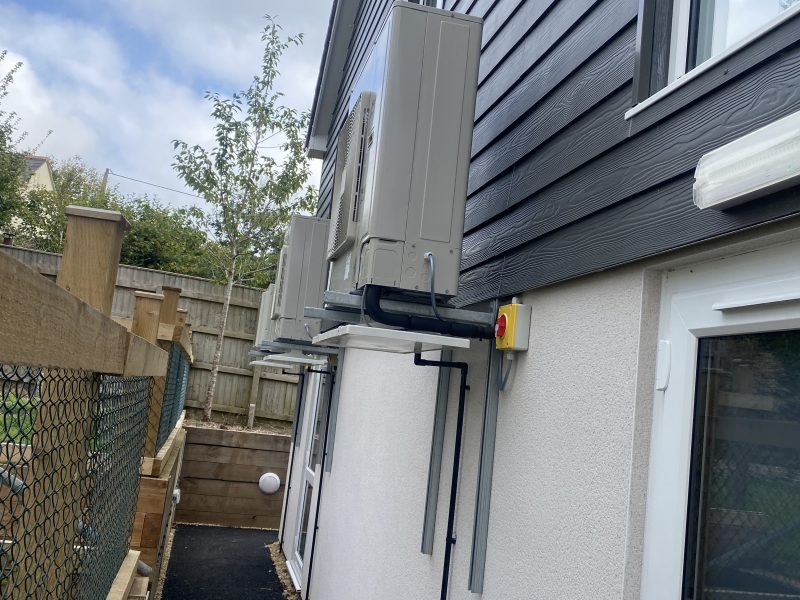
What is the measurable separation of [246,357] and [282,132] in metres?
3.55

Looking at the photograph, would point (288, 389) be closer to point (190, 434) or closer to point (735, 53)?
point (190, 434)

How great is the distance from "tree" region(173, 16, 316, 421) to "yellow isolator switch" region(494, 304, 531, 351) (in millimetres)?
9279

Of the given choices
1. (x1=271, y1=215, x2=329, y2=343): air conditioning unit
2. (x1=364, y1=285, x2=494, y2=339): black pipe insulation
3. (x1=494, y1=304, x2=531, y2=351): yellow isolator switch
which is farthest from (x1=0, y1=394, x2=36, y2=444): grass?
(x1=271, y1=215, x2=329, y2=343): air conditioning unit

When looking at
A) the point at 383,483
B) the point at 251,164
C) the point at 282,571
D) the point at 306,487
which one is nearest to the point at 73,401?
the point at 383,483

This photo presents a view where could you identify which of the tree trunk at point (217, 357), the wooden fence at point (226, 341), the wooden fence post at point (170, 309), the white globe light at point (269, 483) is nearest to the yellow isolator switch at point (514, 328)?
the wooden fence post at point (170, 309)

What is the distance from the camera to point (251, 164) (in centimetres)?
1201

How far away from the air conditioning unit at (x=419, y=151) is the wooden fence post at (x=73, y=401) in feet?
3.28

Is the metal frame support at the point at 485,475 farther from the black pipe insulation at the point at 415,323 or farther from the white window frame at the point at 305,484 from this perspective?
the white window frame at the point at 305,484

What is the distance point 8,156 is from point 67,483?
16129 millimetres

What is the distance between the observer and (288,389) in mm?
11719

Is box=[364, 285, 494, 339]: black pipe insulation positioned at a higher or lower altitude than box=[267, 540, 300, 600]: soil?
higher

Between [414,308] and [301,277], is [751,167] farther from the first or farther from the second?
[301,277]

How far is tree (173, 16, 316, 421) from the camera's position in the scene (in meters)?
11.9

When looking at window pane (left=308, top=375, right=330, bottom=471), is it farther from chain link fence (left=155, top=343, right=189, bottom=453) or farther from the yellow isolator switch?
the yellow isolator switch
